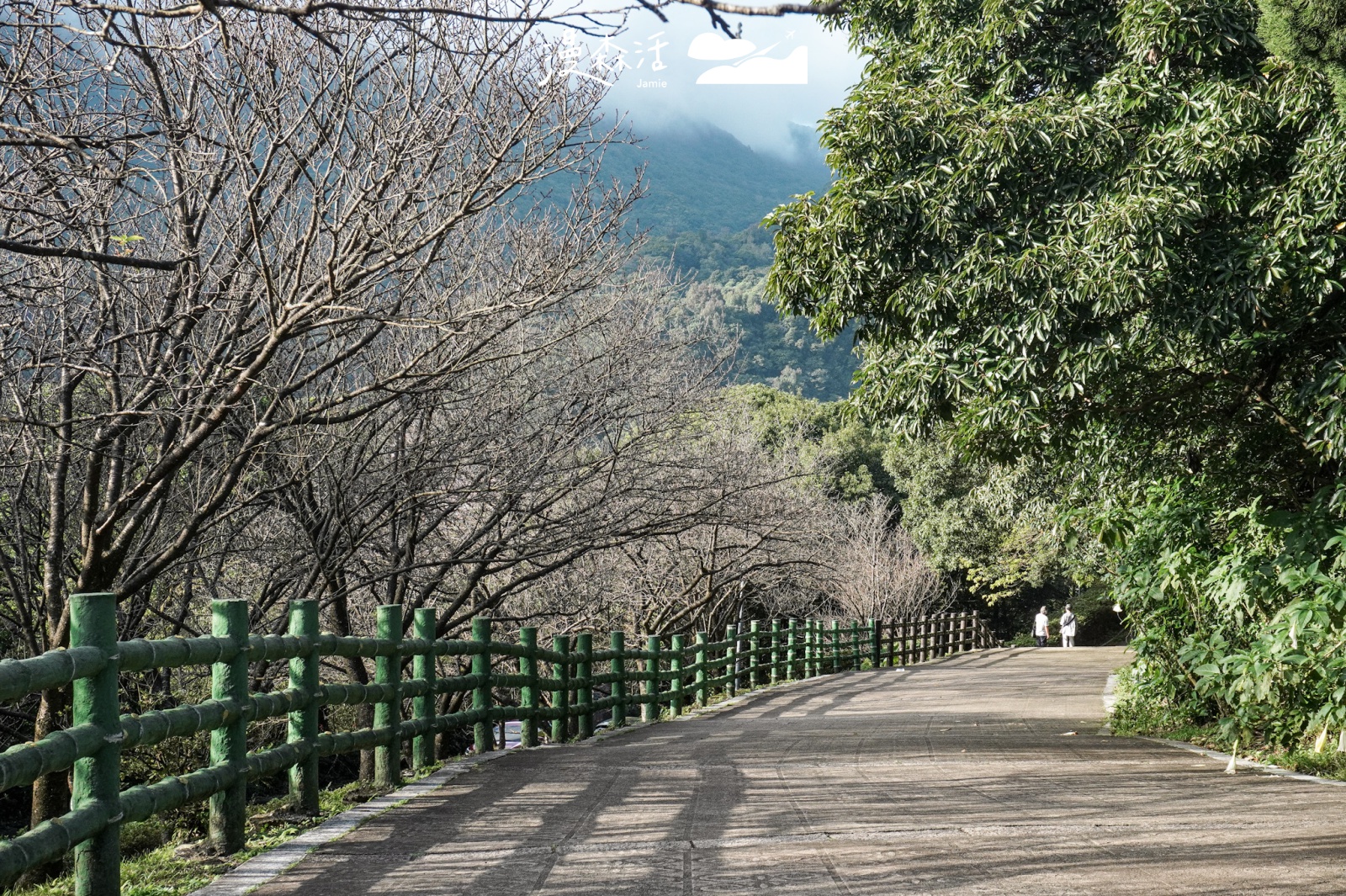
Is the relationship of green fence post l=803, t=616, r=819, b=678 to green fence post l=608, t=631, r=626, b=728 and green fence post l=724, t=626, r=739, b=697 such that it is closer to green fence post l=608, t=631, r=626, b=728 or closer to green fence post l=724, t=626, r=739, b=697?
green fence post l=724, t=626, r=739, b=697

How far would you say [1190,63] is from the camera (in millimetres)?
8445

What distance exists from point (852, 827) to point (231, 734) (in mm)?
2555

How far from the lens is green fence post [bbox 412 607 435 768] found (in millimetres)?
7273

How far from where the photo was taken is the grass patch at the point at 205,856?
4.33 meters

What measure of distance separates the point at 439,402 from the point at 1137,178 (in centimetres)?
536

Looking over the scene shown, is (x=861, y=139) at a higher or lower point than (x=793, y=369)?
lower

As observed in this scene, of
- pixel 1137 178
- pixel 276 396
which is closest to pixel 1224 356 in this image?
pixel 1137 178

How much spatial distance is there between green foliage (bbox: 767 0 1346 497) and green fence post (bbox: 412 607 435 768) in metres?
3.43

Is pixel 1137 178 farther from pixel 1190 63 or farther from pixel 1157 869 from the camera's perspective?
pixel 1157 869

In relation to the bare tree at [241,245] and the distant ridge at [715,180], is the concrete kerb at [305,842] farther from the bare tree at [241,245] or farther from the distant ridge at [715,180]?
the distant ridge at [715,180]

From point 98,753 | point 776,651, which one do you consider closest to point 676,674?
point 776,651

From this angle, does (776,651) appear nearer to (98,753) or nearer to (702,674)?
(702,674)

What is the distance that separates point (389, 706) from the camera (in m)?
6.67

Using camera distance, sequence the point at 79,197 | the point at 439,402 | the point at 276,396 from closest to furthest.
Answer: the point at 276,396
the point at 79,197
the point at 439,402
